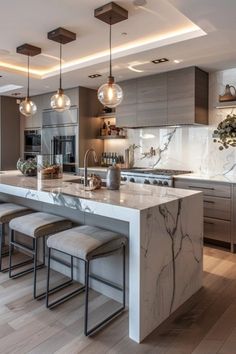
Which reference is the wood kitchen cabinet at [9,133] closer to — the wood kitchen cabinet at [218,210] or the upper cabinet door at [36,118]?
the upper cabinet door at [36,118]

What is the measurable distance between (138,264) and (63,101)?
2292mm

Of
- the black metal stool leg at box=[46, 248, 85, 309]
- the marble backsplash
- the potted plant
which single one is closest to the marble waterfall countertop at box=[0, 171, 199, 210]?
the black metal stool leg at box=[46, 248, 85, 309]

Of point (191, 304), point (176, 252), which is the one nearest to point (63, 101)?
point (176, 252)

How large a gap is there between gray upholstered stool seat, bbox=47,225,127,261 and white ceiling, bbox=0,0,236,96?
6.11ft

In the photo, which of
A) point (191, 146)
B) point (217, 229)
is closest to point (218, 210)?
point (217, 229)

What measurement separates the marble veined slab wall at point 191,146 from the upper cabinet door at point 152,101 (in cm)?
44

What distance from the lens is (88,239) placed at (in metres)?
2.04

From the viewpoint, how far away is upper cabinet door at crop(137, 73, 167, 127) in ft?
13.9

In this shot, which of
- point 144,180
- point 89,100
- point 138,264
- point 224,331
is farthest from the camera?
point 89,100

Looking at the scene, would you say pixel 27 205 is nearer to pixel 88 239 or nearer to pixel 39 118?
pixel 88 239

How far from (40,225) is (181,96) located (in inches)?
108

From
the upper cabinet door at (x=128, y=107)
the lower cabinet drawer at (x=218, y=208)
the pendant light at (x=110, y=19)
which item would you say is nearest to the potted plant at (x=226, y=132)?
the lower cabinet drawer at (x=218, y=208)

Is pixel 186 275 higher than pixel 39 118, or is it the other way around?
pixel 39 118

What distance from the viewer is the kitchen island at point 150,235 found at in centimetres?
189
